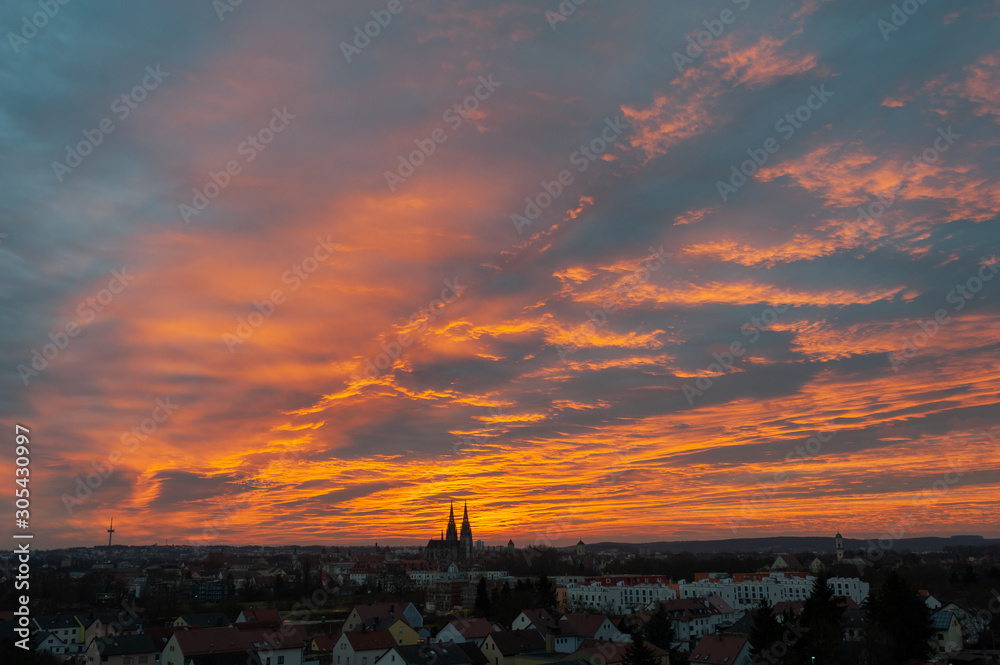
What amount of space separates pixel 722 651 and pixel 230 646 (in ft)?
119

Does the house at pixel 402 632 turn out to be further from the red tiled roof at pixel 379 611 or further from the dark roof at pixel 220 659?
the dark roof at pixel 220 659

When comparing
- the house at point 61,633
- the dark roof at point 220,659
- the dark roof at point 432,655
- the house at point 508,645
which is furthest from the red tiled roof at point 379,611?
the house at point 61,633

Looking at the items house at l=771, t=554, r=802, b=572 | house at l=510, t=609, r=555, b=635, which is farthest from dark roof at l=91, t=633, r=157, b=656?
house at l=771, t=554, r=802, b=572

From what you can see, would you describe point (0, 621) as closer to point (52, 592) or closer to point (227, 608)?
point (227, 608)

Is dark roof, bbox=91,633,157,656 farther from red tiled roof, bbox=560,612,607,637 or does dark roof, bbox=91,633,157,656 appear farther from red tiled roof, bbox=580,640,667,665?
red tiled roof, bbox=560,612,607,637

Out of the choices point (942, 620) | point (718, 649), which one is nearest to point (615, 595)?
point (942, 620)

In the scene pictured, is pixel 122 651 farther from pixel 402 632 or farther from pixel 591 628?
pixel 591 628

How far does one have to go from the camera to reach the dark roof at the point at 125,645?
2131 inches

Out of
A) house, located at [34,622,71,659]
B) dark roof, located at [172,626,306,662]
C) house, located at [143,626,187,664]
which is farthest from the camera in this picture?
house, located at [34,622,71,659]

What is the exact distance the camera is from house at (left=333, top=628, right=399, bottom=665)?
5506cm

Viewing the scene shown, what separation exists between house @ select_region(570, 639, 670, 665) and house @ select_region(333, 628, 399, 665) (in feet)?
50.3

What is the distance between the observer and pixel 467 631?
200 ft

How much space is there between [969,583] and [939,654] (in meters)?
55.3

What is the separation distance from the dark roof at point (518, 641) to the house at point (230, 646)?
15.5m
